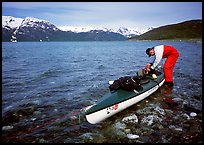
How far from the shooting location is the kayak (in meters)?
8.94

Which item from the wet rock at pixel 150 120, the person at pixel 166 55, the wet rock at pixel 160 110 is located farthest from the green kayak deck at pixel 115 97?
the person at pixel 166 55

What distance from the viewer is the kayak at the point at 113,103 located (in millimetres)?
8938

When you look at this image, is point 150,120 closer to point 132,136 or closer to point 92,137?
point 132,136

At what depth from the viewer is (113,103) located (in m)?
9.58

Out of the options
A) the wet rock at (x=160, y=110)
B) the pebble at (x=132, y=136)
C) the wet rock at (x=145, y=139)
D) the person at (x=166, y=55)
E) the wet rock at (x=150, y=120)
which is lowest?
the wet rock at (x=145, y=139)

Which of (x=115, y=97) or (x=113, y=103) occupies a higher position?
(x=115, y=97)

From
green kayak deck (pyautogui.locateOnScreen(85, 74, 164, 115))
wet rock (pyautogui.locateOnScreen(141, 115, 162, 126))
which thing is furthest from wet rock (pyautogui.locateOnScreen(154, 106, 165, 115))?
green kayak deck (pyautogui.locateOnScreen(85, 74, 164, 115))

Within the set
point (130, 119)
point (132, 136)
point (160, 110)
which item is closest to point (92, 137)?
point (132, 136)

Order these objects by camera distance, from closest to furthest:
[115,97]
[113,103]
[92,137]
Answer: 1. [92,137]
2. [113,103]
3. [115,97]

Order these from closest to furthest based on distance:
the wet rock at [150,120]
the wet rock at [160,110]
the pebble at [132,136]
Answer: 1. the pebble at [132,136]
2. the wet rock at [150,120]
3. the wet rock at [160,110]

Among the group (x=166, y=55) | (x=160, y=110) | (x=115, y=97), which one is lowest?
(x=160, y=110)

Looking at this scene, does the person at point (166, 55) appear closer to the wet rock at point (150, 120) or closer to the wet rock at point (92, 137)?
the wet rock at point (150, 120)

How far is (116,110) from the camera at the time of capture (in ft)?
32.6

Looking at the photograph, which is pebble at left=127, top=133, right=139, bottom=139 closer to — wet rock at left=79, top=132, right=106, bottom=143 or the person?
wet rock at left=79, top=132, right=106, bottom=143
